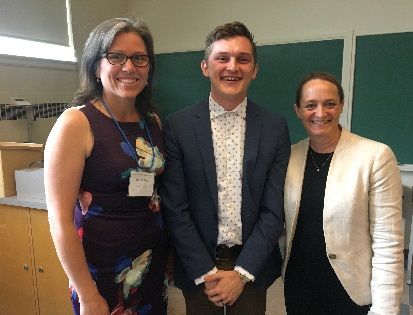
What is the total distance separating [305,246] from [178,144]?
656 mm

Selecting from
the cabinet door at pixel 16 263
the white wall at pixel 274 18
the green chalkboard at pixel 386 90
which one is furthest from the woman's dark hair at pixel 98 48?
the green chalkboard at pixel 386 90

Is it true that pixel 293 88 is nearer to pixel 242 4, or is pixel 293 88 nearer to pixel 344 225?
pixel 242 4

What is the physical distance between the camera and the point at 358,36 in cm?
320

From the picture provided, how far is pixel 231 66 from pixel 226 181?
454 millimetres

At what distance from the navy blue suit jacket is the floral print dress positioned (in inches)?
3.0

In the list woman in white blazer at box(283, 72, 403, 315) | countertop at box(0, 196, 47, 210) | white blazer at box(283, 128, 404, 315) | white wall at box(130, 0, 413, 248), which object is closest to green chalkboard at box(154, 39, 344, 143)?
white wall at box(130, 0, 413, 248)

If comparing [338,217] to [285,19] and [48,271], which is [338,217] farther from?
[285,19]

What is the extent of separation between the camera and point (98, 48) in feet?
3.99

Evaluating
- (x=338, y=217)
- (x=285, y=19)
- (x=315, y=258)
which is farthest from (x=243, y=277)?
(x=285, y=19)

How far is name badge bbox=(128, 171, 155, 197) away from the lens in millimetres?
1236

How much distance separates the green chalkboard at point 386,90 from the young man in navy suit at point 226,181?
2.19m

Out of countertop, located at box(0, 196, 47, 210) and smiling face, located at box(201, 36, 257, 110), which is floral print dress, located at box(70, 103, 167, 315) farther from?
countertop, located at box(0, 196, 47, 210)

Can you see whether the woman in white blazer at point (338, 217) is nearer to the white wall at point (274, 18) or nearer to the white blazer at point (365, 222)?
the white blazer at point (365, 222)

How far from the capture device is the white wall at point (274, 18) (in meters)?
3.12
